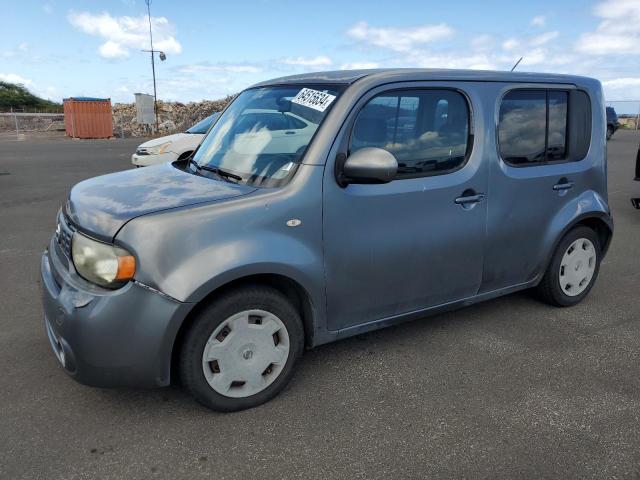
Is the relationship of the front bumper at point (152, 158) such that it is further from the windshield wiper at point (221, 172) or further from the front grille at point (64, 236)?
the front grille at point (64, 236)

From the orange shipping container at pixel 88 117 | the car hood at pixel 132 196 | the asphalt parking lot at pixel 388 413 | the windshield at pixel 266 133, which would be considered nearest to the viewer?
the asphalt parking lot at pixel 388 413

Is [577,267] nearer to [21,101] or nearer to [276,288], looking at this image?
[276,288]

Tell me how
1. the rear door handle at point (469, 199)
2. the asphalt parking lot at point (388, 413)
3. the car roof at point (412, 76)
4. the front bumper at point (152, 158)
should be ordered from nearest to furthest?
the asphalt parking lot at point (388, 413)
the car roof at point (412, 76)
the rear door handle at point (469, 199)
the front bumper at point (152, 158)

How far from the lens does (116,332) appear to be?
2508 mm

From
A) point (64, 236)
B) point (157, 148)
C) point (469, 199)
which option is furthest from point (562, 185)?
point (157, 148)

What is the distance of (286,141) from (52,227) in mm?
5129

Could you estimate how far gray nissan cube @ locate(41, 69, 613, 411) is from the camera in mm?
2561

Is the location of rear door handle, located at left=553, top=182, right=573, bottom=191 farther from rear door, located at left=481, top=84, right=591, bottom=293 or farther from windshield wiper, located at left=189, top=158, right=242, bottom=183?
windshield wiper, located at left=189, top=158, right=242, bottom=183

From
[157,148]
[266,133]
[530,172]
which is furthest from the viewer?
[157,148]

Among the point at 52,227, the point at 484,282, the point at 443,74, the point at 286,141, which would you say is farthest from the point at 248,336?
the point at 52,227

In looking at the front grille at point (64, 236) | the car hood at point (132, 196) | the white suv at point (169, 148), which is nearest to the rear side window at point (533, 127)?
the car hood at point (132, 196)

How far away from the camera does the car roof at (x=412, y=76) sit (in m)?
3.19

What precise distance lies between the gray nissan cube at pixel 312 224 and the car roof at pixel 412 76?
0.6 inches

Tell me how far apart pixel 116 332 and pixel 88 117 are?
30.2m
